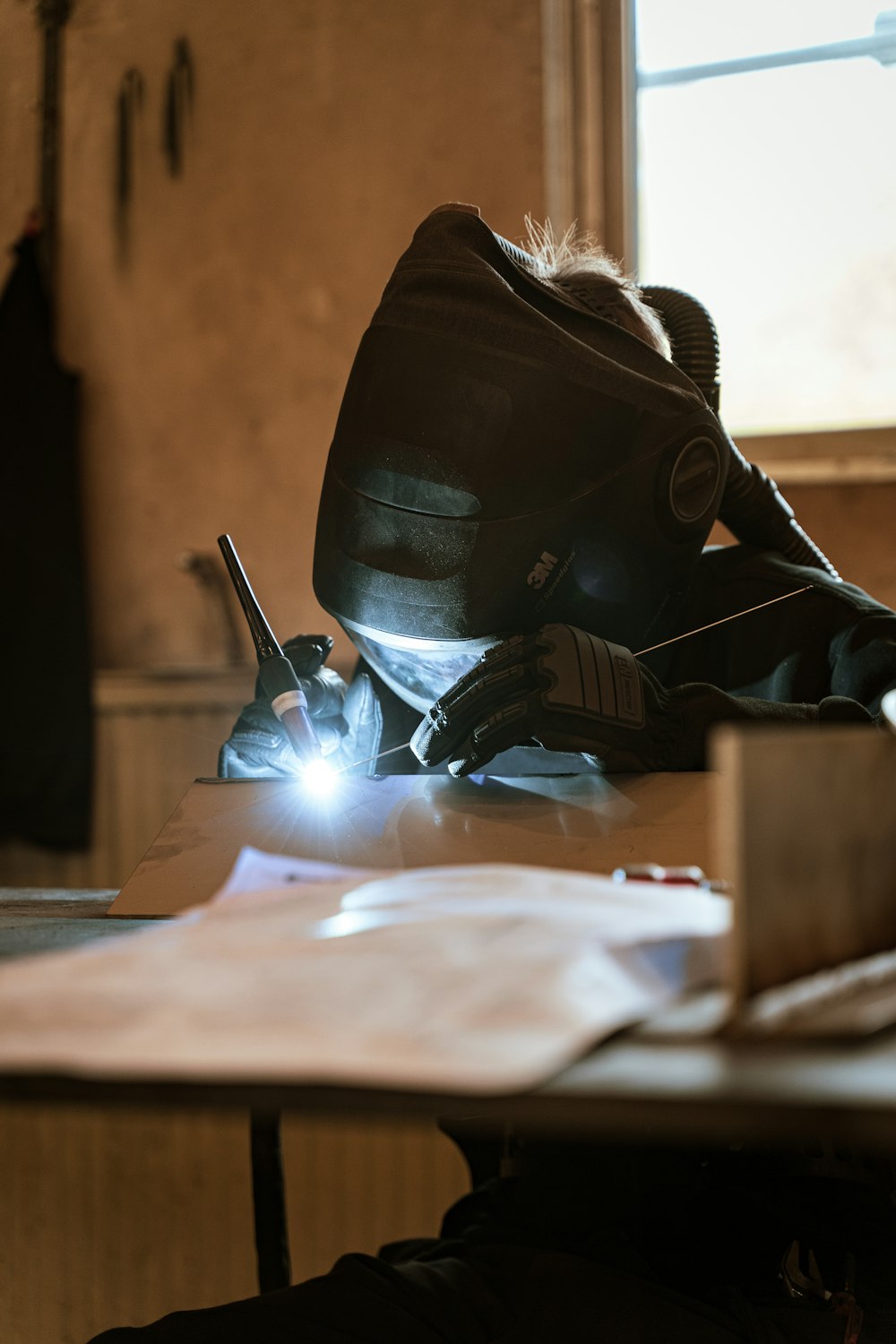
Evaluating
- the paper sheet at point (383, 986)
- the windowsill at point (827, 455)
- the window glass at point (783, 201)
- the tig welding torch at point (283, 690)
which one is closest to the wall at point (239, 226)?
the window glass at point (783, 201)

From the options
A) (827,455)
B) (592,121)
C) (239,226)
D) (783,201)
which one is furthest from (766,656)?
(239,226)

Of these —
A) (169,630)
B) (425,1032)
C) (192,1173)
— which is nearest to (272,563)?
(169,630)

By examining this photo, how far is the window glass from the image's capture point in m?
1.90

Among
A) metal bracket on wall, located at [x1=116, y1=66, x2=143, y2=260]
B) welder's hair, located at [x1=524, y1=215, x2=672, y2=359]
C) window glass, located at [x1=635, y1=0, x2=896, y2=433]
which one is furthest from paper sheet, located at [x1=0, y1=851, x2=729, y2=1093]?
metal bracket on wall, located at [x1=116, y1=66, x2=143, y2=260]

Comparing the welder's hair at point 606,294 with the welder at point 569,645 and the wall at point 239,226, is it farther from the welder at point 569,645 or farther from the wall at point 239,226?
the wall at point 239,226

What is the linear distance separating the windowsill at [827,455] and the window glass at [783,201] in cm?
8

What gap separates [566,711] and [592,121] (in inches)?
59.8

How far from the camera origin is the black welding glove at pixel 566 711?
89 centimetres

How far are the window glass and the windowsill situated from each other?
8cm

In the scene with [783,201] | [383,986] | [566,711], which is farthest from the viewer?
[783,201]

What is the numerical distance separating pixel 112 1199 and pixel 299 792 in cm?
113

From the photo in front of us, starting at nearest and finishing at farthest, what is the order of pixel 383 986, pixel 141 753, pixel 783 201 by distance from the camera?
pixel 383 986 → pixel 783 201 → pixel 141 753

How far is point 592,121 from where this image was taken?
1.99m

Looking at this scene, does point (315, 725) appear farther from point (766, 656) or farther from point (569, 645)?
point (766, 656)
